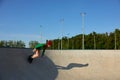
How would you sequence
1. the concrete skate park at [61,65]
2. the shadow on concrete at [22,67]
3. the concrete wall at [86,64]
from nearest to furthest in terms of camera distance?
1. the shadow on concrete at [22,67]
2. the concrete skate park at [61,65]
3. the concrete wall at [86,64]

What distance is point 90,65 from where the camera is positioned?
18234mm

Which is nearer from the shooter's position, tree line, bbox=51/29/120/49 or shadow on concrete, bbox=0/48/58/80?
shadow on concrete, bbox=0/48/58/80

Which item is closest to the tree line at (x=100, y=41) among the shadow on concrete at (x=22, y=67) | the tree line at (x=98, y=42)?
the tree line at (x=98, y=42)

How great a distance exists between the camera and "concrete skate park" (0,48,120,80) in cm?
1371

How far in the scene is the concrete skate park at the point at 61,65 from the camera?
13.7 m

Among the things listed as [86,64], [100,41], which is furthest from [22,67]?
[100,41]

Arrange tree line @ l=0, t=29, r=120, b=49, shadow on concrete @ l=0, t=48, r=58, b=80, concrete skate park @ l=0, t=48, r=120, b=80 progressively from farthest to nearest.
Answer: tree line @ l=0, t=29, r=120, b=49 < concrete skate park @ l=0, t=48, r=120, b=80 < shadow on concrete @ l=0, t=48, r=58, b=80

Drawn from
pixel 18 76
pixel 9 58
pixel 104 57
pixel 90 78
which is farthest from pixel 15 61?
pixel 104 57

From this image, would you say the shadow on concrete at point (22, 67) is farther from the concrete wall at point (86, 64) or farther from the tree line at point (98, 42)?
the tree line at point (98, 42)

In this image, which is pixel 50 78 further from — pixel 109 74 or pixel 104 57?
pixel 104 57

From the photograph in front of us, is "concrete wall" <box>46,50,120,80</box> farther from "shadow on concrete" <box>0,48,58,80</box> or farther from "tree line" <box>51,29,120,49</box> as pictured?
"tree line" <box>51,29,120,49</box>

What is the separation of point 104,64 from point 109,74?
1.28m

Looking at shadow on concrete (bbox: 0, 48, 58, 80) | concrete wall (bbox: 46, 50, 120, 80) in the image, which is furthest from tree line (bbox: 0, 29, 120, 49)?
shadow on concrete (bbox: 0, 48, 58, 80)

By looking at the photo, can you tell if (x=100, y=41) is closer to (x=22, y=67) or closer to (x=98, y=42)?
(x=98, y=42)
